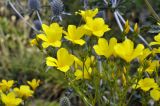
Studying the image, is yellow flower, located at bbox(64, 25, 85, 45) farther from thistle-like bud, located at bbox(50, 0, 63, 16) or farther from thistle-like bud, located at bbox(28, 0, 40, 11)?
thistle-like bud, located at bbox(28, 0, 40, 11)

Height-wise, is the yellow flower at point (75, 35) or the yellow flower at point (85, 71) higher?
the yellow flower at point (75, 35)

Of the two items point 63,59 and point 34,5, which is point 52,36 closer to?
point 63,59

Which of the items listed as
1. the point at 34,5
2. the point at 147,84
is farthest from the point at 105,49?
the point at 34,5

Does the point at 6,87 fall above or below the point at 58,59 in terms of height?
below

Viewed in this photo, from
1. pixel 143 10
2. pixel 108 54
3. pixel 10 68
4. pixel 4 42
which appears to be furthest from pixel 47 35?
pixel 4 42

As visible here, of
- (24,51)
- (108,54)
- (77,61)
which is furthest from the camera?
(24,51)

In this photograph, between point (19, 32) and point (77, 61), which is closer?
point (77, 61)

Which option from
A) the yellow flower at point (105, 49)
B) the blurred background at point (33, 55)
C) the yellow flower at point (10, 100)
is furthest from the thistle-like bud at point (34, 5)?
the blurred background at point (33, 55)

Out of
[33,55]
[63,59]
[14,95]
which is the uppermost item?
[63,59]

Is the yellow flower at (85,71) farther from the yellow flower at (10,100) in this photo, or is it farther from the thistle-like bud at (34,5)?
the thistle-like bud at (34,5)

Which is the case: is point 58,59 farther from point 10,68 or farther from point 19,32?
point 19,32

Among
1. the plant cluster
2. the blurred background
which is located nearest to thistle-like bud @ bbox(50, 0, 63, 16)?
the plant cluster
